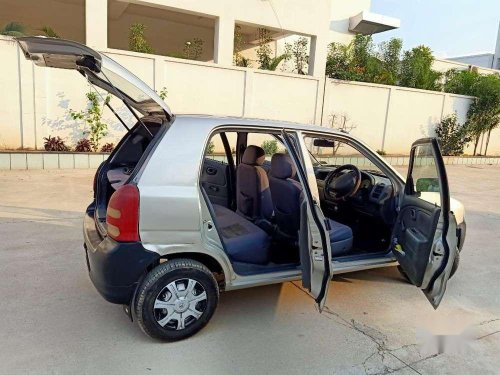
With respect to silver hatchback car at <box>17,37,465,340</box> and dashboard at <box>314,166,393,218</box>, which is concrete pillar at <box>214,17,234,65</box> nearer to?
dashboard at <box>314,166,393,218</box>

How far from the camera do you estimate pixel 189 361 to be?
2551 mm

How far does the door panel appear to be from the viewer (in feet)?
13.6

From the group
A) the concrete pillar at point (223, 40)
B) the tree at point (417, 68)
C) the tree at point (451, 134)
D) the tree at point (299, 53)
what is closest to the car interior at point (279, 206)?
the concrete pillar at point (223, 40)

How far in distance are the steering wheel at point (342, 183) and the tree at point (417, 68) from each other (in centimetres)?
1304

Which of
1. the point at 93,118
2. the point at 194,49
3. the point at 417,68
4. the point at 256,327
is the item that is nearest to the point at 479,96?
the point at 417,68

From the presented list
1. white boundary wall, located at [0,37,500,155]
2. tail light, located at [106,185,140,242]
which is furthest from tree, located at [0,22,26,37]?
tail light, located at [106,185,140,242]

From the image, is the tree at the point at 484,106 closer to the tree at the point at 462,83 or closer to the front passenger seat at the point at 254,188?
the tree at the point at 462,83

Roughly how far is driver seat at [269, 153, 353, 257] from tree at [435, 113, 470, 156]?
14.1 meters

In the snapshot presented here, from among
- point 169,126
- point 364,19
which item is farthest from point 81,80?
point 364,19

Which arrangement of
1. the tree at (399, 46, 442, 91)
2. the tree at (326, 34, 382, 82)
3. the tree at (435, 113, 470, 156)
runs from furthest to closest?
1. the tree at (435, 113, 470, 156)
2. the tree at (399, 46, 442, 91)
3. the tree at (326, 34, 382, 82)

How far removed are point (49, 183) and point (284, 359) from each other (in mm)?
6448

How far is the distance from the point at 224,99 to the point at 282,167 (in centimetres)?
818

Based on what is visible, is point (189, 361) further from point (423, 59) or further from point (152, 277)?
point (423, 59)

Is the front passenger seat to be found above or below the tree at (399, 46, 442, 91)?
below
